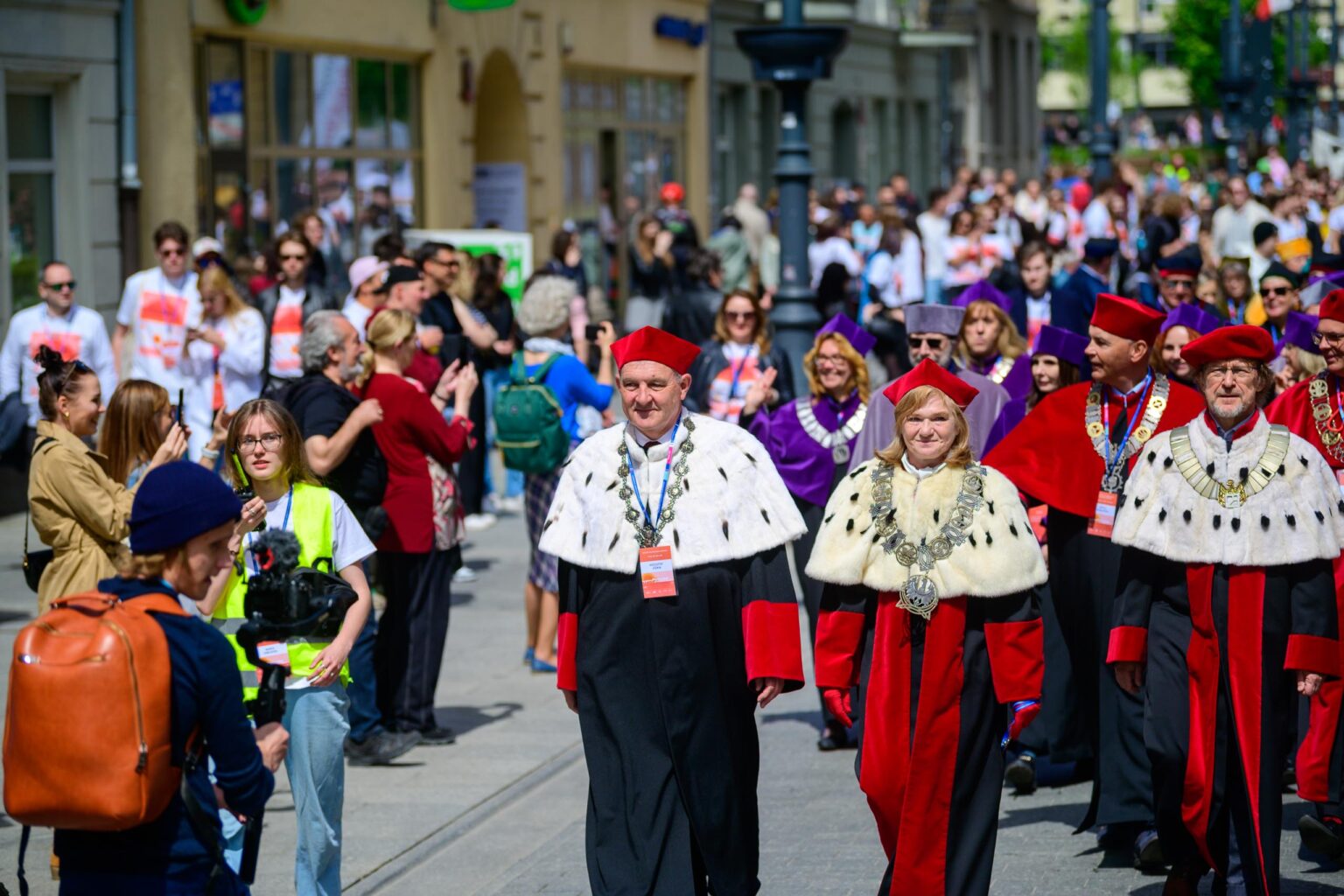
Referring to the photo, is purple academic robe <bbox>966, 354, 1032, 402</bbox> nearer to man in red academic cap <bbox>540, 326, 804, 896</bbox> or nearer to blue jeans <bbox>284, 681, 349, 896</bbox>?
man in red academic cap <bbox>540, 326, 804, 896</bbox>

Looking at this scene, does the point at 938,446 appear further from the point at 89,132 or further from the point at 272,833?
the point at 89,132

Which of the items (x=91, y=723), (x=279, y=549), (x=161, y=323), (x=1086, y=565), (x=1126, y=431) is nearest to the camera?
(x=91, y=723)

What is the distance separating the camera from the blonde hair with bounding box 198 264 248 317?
12953mm

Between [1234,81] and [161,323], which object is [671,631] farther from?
[1234,81]

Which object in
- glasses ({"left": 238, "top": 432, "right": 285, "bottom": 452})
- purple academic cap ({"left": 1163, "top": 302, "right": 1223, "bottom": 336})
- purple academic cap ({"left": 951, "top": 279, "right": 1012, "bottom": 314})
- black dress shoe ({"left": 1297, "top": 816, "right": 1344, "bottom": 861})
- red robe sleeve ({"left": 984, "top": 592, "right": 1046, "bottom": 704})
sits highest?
purple academic cap ({"left": 951, "top": 279, "right": 1012, "bottom": 314})

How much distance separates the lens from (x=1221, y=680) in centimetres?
648

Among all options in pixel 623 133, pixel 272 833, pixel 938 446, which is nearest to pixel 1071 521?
pixel 938 446

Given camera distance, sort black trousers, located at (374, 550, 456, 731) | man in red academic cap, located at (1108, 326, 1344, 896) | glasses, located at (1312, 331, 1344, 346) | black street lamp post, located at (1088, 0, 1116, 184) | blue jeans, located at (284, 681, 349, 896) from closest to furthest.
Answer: blue jeans, located at (284, 681, 349, 896) → man in red academic cap, located at (1108, 326, 1344, 896) → glasses, located at (1312, 331, 1344, 346) → black trousers, located at (374, 550, 456, 731) → black street lamp post, located at (1088, 0, 1116, 184)

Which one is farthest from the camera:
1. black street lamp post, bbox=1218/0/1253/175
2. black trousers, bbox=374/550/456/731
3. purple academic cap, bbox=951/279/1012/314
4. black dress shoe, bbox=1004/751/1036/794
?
black street lamp post, bbox=1218/0/1253/175

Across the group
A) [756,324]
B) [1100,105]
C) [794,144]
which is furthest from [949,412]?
[1100,105]

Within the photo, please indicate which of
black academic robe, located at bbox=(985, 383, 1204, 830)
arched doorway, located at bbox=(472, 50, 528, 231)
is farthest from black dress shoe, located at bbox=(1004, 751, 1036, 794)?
arched doorway, located at bbox=(472, 50, 528, 231)

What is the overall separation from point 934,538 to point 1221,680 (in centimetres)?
109

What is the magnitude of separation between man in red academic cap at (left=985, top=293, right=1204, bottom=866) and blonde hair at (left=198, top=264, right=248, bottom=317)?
6412 millimetres

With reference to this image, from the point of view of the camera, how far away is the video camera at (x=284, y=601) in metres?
5.52
